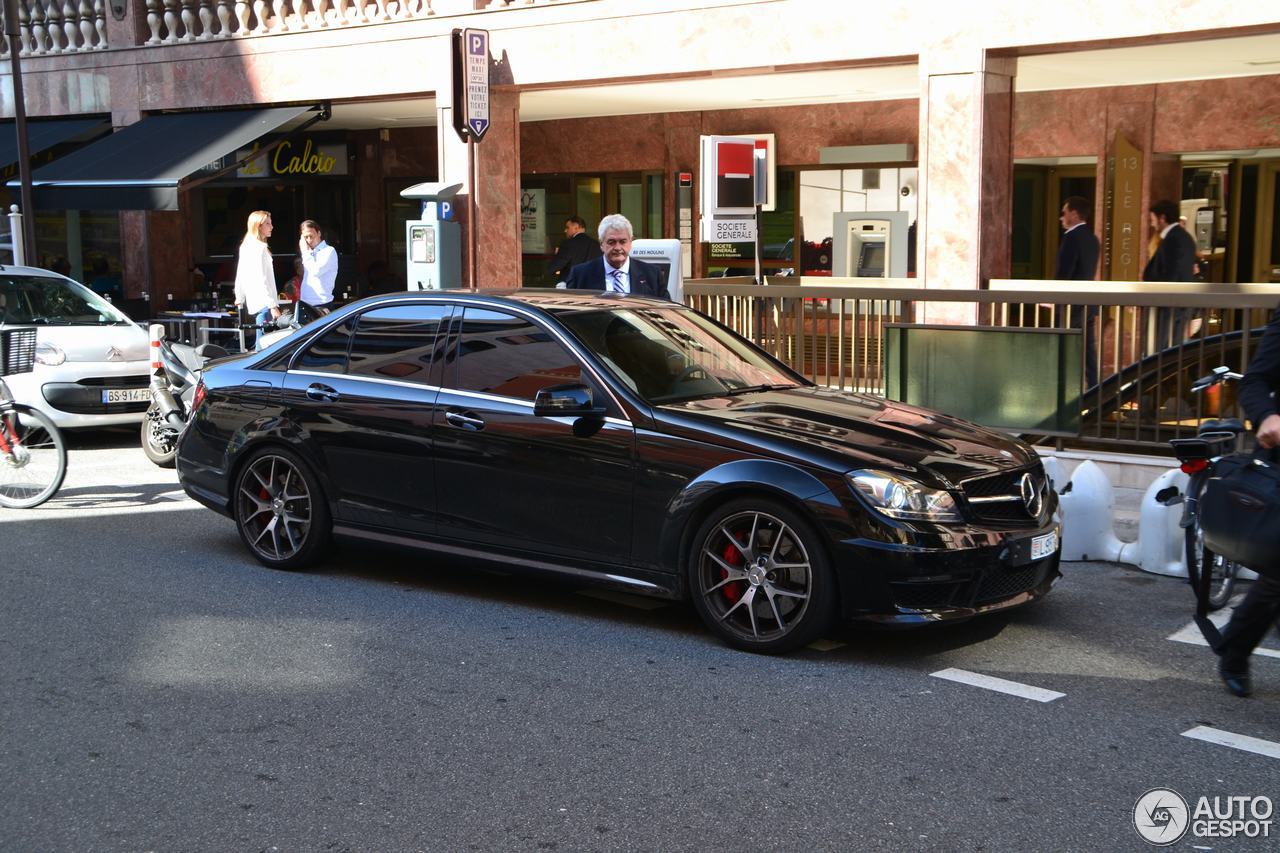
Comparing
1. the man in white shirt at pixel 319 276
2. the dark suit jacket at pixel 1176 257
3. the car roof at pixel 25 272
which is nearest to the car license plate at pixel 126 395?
the car roof at pixel 25 272

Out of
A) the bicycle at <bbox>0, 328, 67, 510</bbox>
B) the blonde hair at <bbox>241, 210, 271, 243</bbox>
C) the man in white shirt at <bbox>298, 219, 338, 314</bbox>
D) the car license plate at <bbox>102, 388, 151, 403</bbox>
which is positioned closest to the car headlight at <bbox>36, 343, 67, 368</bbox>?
A: the car license plate at <bbox>102, 388, 151, 403</bbox>

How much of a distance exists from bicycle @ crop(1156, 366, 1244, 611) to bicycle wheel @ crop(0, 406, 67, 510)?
7.09 meters

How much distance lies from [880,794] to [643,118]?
17502 millimetres

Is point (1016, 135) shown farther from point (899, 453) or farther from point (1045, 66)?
point (899, 453)

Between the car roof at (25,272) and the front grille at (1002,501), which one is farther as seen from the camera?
the car roof at (25,272)

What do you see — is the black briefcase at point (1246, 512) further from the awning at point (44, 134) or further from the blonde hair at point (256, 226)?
the awning at point (44, 134)

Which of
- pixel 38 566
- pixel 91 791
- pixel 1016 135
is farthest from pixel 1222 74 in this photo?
pixel 91 791

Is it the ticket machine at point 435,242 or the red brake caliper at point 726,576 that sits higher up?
the ticket machine at point 435,242

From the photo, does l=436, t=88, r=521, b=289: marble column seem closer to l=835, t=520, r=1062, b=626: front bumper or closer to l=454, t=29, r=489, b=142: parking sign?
l=454, t=29, r=489, b=142: parking sign

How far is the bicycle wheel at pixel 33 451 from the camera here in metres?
9.70

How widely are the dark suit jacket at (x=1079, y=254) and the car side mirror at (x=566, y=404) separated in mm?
8138

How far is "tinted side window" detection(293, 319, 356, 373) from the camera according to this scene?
25.1ft

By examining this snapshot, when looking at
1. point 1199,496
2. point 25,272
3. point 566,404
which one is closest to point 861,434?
point 566,404

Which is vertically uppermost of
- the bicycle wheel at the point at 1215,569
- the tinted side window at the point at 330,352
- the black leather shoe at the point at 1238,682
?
the tinted side window at the point at 330,352
